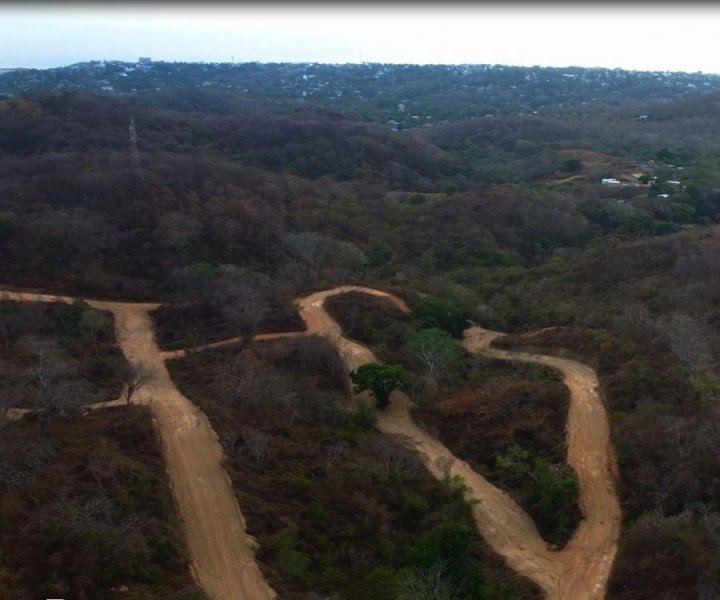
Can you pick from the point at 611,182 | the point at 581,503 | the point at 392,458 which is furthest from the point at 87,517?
the point at 611,182

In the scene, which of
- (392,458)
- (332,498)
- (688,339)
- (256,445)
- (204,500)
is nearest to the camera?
(204,500)

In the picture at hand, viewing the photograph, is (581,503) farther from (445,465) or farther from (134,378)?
(134,378)

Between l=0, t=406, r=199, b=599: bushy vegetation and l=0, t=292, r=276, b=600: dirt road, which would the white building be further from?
l=0, t=406, r=199, b=599: bushy vegetation

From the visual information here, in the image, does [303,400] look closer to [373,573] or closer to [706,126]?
[373,573]

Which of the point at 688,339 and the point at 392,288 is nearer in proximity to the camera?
the point at 688,339

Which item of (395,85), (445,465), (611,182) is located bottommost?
(445,465)

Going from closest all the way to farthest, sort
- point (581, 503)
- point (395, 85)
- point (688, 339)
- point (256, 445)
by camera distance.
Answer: point (581, 503) < point (256, 445) < point (688, 339) < point (395, 85)

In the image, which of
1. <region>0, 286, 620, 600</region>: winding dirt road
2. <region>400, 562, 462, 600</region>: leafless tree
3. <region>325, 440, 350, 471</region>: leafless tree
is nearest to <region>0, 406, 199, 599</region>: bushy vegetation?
<region>0, 286, 620, 600</region>: winding dirt road
